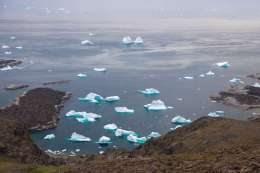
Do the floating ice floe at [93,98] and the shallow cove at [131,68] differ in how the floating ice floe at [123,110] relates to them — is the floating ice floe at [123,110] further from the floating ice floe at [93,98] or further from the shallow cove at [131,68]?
the floating ice floe at [93,98]

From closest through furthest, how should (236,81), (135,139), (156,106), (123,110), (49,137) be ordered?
(135,139), (49,137), (123,110), (156,106), (236,81)

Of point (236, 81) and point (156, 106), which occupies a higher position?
point (156, 106)

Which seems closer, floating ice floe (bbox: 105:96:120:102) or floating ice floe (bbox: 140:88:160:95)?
floating ice floe (bbox: 105:96:120:102)

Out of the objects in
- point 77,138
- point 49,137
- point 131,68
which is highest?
point 77,138

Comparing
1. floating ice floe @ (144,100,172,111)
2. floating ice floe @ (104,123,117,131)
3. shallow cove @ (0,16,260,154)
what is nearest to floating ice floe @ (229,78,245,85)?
shallow cove @ (0,16,260,154)

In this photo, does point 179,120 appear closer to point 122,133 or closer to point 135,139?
→ point 122,133

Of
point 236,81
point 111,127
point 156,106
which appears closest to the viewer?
→ point 111,127

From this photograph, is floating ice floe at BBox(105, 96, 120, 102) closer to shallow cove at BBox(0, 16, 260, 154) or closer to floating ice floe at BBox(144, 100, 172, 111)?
shallow cove at BBox(0, 16, 260, 154)

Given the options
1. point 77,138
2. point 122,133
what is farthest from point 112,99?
point 77,138

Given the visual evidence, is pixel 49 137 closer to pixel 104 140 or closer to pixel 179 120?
pixel 104 140

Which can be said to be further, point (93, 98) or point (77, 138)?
point (93, 98)
